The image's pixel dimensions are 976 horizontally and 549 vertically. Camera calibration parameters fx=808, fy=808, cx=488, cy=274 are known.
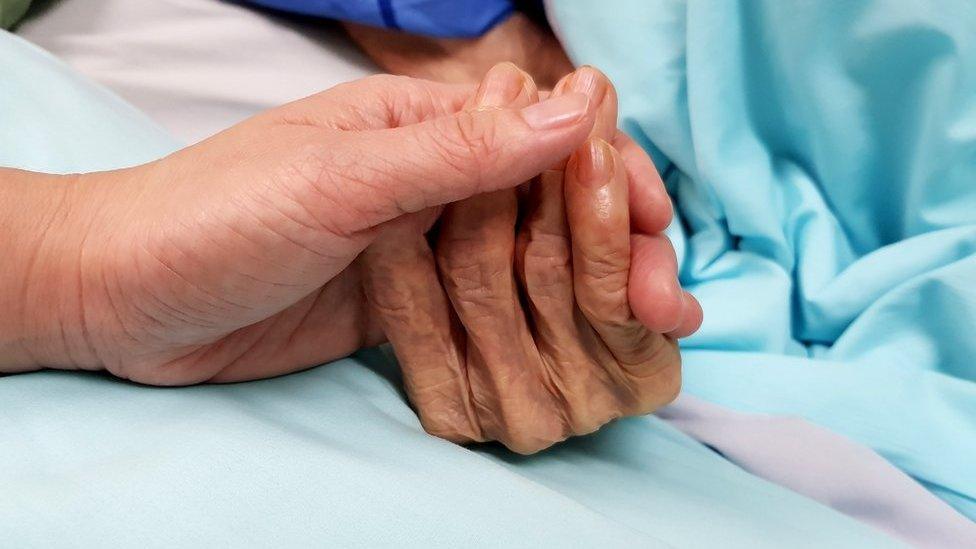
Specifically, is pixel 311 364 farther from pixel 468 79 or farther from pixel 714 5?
pixel 714 5

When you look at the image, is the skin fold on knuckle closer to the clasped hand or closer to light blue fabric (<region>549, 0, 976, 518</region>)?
the clasped hand

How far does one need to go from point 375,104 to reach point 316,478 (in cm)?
28

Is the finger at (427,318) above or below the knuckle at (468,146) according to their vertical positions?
below

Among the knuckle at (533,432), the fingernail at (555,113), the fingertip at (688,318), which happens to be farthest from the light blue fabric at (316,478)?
the fingernail at (555,113)

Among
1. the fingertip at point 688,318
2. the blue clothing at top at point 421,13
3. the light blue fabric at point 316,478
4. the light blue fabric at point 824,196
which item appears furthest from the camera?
the blue clothing at top at point 421,13

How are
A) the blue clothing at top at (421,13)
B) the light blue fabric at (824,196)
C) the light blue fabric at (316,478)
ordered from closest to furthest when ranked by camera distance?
the light blue fabric at (316,478) < the light blue fabric at (824,196) < the blue clothing at top at (421,13)

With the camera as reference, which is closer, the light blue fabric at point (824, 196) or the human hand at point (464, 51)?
the light blue fabric at point (824, 196)

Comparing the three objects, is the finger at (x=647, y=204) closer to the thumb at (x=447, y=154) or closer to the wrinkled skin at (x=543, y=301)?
the wrinkled skin at (x=543, y=301)

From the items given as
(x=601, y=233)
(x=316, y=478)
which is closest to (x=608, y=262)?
(x=601, y=233)

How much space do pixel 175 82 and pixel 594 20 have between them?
18.2 inches

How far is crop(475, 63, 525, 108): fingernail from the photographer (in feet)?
1.98

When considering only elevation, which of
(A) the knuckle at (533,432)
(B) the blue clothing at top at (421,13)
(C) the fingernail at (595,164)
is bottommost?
(A) the knuckle at (533,432)

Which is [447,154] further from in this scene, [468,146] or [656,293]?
[656,293]

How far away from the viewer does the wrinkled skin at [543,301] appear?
1.91 feet
